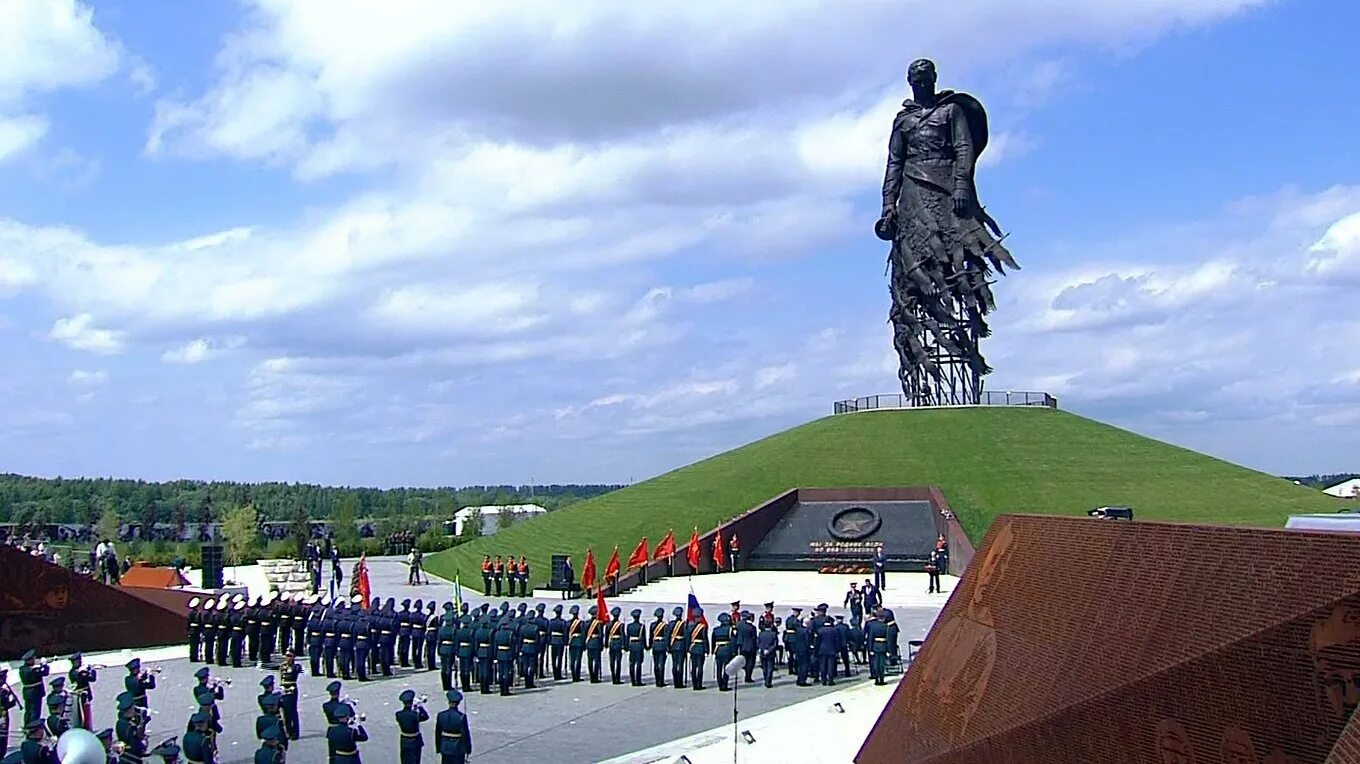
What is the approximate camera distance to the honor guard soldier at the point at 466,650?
16.7m

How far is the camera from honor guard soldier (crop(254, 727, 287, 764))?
10.4 m

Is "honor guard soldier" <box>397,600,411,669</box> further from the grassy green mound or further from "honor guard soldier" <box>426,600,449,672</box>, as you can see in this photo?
the grassy green mound

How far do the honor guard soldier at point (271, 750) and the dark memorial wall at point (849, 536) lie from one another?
22.6 metres

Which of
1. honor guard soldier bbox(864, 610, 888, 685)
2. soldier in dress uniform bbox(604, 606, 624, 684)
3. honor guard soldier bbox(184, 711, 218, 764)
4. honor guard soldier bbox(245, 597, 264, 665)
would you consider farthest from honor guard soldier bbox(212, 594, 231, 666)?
honor guard soldier bbox(864, 610, 888, 685)

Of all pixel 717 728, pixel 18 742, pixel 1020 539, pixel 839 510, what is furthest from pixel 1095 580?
pixel 839 510

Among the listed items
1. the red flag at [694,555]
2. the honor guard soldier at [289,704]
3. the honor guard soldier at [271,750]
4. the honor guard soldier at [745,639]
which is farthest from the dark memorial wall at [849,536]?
the honor guard soldier at [271,750]

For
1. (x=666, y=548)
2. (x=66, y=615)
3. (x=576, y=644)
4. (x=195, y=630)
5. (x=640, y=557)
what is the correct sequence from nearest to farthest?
(x=576, y=644) < (x=195, y=630) < (x=66, y=615) < (x=640, y=557) < (x=666, y=548)

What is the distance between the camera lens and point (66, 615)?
21266mm

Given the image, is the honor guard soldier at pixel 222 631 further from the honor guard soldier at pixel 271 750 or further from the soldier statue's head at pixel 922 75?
the soldier statue's head at pixel 922 75

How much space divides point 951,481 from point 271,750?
2753cm

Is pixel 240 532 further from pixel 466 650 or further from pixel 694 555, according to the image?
pixel 466 650

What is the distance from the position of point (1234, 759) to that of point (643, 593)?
2305cm

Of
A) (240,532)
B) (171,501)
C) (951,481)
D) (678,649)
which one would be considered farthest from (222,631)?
(171,501)

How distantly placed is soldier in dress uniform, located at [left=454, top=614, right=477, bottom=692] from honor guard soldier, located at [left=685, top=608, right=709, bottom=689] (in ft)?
10.0
